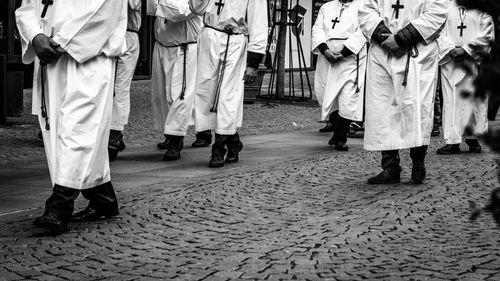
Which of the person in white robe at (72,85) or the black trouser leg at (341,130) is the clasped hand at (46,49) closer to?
the person in white robe at (72,85)

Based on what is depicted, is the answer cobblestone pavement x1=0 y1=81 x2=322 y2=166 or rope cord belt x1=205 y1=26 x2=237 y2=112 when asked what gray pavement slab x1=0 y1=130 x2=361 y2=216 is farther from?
cobblestone pavement x1=0 y1=81 x2=322 y2=166

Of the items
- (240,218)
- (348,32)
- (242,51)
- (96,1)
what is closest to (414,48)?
(242,51)

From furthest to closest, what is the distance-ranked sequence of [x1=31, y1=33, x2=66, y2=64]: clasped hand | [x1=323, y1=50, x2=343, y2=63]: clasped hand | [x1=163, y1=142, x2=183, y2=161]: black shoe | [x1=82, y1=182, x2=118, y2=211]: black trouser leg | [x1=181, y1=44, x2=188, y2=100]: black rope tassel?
[x1=323, y1=50, x2=343, y2=63]: clasped hand
[x1=181, y1=44, x2=188, y2=100]: black rope tassel
[x1=163, y1=142, x2=183, y2=161]: black shoe
[x1=82, y1=182, x2=118, y2=211]: black trouser leg
[x1=31, y1=33, x2=66, y2=64]: clasped hand

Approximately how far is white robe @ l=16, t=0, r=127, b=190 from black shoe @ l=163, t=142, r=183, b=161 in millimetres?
4017

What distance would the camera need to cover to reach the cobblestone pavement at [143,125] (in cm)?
1107

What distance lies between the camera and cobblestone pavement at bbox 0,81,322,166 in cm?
1107

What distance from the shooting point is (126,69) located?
35.7 ft

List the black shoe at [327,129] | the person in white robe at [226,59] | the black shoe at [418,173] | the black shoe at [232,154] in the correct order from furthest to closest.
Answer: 1. the black shoe at [327,129]
2. the black shoe at [232,154]
3. the person in white robe at [226,59]
4. the black shoe at [418,173]

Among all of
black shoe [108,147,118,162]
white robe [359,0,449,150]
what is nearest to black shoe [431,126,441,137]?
white robe [359,0,449,150]

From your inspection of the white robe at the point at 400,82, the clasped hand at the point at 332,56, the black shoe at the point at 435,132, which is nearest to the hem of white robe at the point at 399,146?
the white robe at the point at 400,82

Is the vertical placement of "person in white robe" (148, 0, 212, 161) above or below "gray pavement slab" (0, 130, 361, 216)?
above

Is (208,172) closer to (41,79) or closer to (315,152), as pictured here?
(315,152)

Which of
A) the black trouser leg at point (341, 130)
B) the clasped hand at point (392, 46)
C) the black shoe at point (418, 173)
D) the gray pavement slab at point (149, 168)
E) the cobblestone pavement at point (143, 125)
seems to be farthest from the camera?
the black trouser leg at point (341, 130)

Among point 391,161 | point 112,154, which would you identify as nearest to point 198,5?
point 112,154
